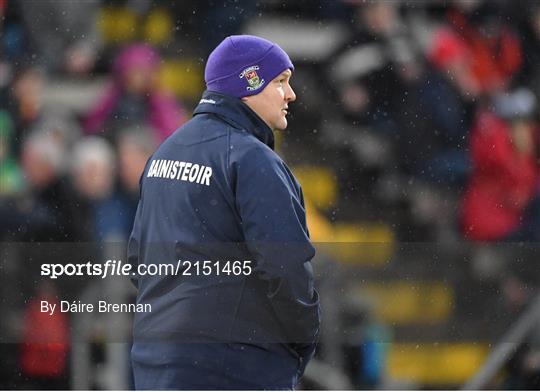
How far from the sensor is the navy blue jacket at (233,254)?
123 inches

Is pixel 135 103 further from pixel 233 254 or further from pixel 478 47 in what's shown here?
pixel 233 254

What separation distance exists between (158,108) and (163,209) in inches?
94.5

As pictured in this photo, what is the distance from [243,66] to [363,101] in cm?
267

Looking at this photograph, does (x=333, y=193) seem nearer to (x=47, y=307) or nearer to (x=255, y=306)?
(x=47, y=307)

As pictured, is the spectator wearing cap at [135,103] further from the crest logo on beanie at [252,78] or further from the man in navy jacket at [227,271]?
the man in navy jacket at [227,271]

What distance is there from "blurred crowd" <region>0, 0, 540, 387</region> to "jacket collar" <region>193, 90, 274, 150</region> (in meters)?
2.24

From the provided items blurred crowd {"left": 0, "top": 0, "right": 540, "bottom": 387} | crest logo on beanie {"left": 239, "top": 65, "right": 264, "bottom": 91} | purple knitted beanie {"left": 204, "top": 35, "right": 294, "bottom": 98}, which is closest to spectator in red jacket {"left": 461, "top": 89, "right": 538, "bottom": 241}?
blurred crowd {"left": 0, "top": 0, "right": 540, "bottom": 387}

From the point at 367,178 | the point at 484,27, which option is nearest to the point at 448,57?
the point at 484,27

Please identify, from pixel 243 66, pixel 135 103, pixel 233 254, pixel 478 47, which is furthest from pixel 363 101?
pixel 233 254

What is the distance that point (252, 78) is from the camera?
3359 mm

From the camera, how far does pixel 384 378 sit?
5582 mm

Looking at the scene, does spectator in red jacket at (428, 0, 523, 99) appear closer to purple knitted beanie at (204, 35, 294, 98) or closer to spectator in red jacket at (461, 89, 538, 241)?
spectator in red jacket at (461, 89, 538, 241)

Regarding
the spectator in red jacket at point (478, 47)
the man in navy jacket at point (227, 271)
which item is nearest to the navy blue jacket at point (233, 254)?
the man in navy jacket at point (227, 271)

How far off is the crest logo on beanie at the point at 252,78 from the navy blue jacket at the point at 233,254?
0.30 feet
